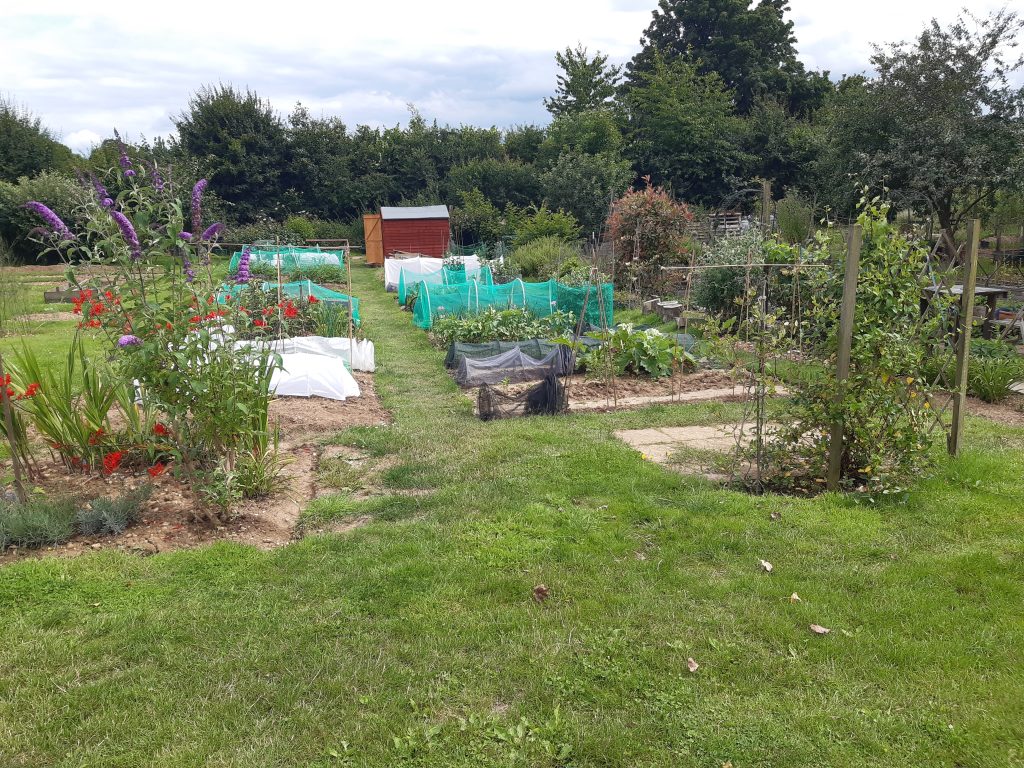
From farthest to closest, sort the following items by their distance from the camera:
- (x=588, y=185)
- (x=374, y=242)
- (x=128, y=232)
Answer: (x=374, y=242) < (x=588, y=185) < (x=128, y=232)

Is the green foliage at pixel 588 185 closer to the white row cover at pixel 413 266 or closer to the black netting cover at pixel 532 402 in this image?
the white row cover at pixel 413 266

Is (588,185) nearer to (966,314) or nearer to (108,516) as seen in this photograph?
(966,314)

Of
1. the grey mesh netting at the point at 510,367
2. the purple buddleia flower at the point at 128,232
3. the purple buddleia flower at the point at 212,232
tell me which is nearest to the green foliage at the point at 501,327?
the grey mesh netting at the point at 510,367

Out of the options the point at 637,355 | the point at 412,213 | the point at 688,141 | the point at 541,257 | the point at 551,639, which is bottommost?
the point at 551,639

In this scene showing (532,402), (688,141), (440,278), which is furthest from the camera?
(688,141)

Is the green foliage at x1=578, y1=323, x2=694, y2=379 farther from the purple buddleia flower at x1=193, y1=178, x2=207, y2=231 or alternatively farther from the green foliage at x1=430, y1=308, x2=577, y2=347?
the purple buddleia flower at x1=193, y1=178, x2=207, y2=231

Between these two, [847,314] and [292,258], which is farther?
[292,258]

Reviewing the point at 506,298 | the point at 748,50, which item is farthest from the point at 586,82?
the point at 506,298

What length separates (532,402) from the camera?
749cm

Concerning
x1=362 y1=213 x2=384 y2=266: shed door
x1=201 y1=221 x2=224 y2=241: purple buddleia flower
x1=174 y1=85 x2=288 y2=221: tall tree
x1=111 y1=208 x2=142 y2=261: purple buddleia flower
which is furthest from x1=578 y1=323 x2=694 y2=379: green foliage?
x1=174 y1=85 x2=288 y2=221: tall tree

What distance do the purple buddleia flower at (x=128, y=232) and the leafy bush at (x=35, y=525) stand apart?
1651mm

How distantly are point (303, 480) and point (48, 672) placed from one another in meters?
2.56

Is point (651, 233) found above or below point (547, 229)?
below

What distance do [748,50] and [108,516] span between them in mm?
37815
